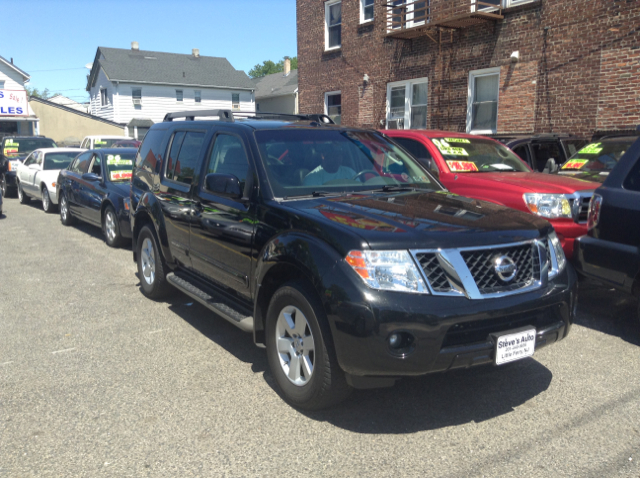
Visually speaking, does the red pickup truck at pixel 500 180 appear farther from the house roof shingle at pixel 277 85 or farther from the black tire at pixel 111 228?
the house roof shingle at pixel 277 85

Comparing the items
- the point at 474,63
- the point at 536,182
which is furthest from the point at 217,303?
the point at 474,63

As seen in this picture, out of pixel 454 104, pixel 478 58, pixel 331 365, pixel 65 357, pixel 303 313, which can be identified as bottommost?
pixel 65 357

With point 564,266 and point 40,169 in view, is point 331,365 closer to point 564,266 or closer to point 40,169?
point 564,266

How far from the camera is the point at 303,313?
11.5 ft

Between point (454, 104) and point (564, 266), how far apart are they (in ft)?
41.3

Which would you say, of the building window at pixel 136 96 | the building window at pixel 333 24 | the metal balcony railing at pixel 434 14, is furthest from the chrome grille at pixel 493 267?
the building window at pixel 136 96

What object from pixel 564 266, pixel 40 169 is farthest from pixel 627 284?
pixel 40 169

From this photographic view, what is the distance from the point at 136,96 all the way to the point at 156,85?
170cm

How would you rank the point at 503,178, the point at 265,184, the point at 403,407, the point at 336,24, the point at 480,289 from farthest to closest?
1. the point at 336,24
2. the point at 503,178
3. the point at 265,184
4. the point at 403,407
5. the point at 480,289

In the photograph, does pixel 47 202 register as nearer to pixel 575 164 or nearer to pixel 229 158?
pixel 229 158

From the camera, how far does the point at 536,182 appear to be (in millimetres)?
6465

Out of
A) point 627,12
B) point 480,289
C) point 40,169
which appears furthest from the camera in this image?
point 40,169

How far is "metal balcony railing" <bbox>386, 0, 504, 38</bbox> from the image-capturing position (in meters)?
14.2

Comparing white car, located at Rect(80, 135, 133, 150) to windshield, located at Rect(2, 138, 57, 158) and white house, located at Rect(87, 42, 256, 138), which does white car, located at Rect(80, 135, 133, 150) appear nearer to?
windshield, located at Rect(2, 138, 57, 158)
